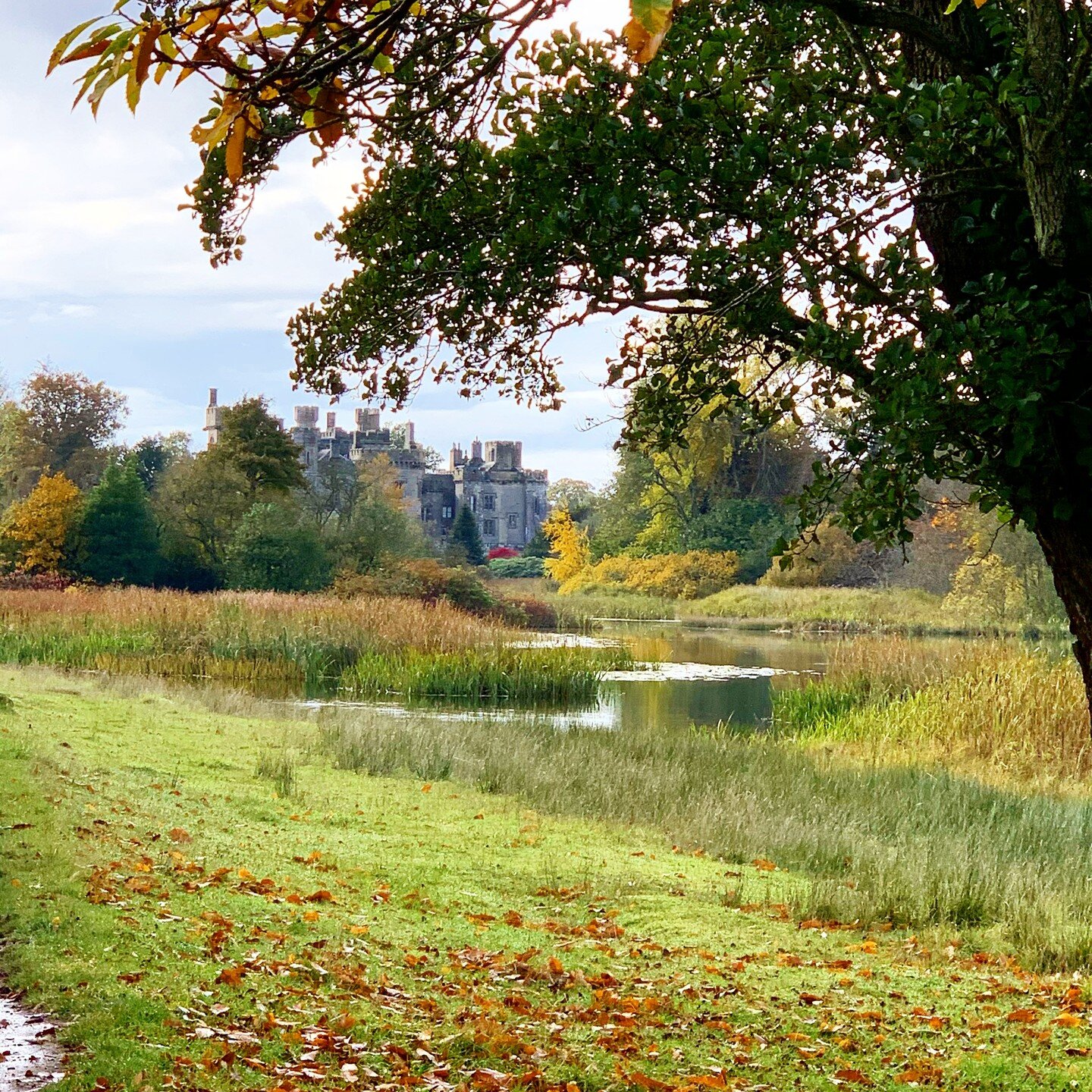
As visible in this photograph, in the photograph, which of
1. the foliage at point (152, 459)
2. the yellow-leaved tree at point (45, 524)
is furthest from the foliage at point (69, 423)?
the yellow-leaved tree at point (45, 524)

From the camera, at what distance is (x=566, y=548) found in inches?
2298

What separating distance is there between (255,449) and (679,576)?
64.0ft

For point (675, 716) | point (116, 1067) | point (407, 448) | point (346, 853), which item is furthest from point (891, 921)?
point (407, 448)

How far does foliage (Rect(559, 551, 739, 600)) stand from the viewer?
162 ft

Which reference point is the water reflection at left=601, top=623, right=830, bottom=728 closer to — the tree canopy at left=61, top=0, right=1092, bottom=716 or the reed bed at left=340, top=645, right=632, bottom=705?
the reed bed at left=340, top=645, right=632, bottom=705

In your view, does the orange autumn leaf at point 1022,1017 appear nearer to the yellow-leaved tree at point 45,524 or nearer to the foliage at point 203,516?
the foliage at point 203,516

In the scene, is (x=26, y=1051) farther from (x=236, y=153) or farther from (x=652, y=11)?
(x=652, y=11)

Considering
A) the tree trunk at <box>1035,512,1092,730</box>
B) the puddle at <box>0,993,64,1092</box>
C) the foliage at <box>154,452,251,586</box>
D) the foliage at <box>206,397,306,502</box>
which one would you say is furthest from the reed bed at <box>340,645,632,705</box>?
the foliage at <box>206,397,306,502</box>

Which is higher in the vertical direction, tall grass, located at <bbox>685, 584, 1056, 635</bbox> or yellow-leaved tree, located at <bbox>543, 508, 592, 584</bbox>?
yellow-leaved tree, located at <bbox>543, 508, 592, 584</bbox>

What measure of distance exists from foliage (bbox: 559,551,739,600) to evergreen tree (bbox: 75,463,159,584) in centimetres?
2092

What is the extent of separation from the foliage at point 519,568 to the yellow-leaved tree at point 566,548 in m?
9.14

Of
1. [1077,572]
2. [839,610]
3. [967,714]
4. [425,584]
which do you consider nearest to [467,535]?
[839,610]

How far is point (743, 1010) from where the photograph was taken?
503cm

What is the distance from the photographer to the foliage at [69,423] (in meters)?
50.4
